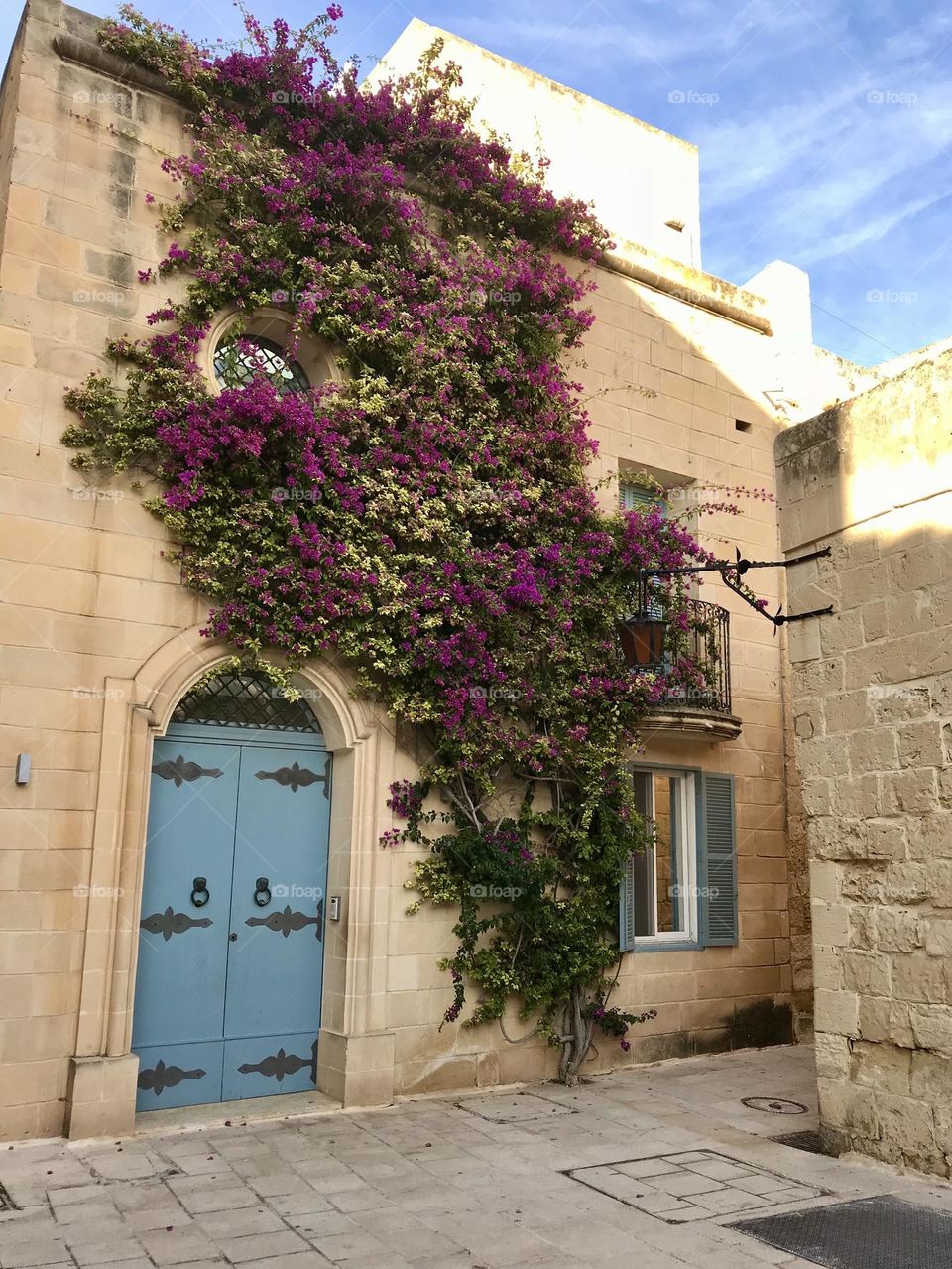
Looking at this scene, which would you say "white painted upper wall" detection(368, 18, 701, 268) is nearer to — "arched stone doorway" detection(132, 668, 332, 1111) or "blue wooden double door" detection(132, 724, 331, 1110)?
"arched stone doorway" detection(132, 668, 332, 1111)

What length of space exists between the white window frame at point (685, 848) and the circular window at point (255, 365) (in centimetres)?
428

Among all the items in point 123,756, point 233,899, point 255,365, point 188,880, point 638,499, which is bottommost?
point 233,899

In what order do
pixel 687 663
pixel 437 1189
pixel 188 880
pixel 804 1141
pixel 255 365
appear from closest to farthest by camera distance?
pixel 437 1189 → pixel 804 1141 → pixel 188 880 → pixel 255 365 → pixel 687 663

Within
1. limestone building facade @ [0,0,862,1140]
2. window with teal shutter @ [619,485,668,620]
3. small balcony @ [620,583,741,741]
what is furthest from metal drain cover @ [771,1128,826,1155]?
window with teal shutter @ [619,485,668,620]

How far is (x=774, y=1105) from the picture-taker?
6.89 m

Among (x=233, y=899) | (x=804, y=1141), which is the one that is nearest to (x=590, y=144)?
(x=233, y=899)

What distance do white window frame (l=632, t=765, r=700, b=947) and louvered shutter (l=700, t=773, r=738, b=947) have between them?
9 cm

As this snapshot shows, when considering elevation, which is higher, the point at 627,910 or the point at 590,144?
the point at 590,144

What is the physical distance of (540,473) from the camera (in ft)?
27.1

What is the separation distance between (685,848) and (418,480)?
4166 mm

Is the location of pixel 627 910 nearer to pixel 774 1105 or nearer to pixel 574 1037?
pixel 574 1037

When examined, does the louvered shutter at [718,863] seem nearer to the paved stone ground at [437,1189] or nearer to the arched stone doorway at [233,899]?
the paved stone ground at [437,1189]

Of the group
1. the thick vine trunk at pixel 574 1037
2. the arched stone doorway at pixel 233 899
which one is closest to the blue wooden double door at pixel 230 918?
the arched stone doorway at pixel 233 899

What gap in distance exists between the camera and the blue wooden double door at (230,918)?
249 inches
